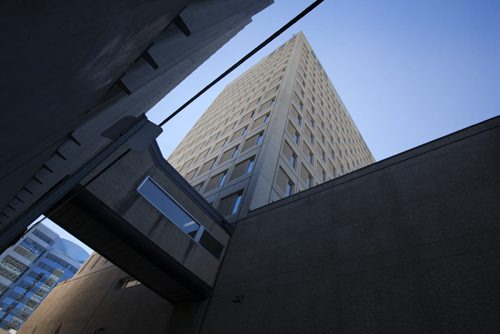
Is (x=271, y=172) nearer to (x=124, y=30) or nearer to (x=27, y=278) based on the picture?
(x=124, y=30)

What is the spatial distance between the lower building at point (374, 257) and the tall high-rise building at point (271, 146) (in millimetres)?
3852

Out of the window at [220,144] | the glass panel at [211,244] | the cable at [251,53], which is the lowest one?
the cable at [251,53]

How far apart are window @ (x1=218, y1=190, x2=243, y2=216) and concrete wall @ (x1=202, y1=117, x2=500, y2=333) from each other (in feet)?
11.5

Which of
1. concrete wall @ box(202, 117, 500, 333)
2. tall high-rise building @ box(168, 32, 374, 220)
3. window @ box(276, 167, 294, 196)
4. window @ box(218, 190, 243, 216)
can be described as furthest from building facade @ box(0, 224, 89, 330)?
concrete wall @ box(202, 117, 500, 333)

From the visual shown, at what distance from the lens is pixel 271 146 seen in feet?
59.5

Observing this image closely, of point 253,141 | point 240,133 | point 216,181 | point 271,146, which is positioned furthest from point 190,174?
point 271,146

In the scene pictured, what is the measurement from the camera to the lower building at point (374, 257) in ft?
20.4

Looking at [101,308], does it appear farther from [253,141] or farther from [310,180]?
[310,180]

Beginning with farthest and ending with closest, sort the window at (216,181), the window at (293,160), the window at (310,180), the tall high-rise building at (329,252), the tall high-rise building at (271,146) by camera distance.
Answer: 1. the window at (310,180)
2. the window at (293,160)
3. the window at (216,181)
4. the tall high-rise building at (271,146)
5. the tall high-rise building at (329,252)

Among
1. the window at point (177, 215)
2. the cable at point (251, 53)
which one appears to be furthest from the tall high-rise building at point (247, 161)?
the cable at point (251, 53)

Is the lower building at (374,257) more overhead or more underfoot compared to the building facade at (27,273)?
more underfoot

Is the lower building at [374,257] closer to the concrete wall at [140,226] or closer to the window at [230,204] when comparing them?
the concrete wall at [140,226]

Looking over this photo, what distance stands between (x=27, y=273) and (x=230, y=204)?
324 ft

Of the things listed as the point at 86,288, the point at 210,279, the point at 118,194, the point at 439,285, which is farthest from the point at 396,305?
the point at 86,288
